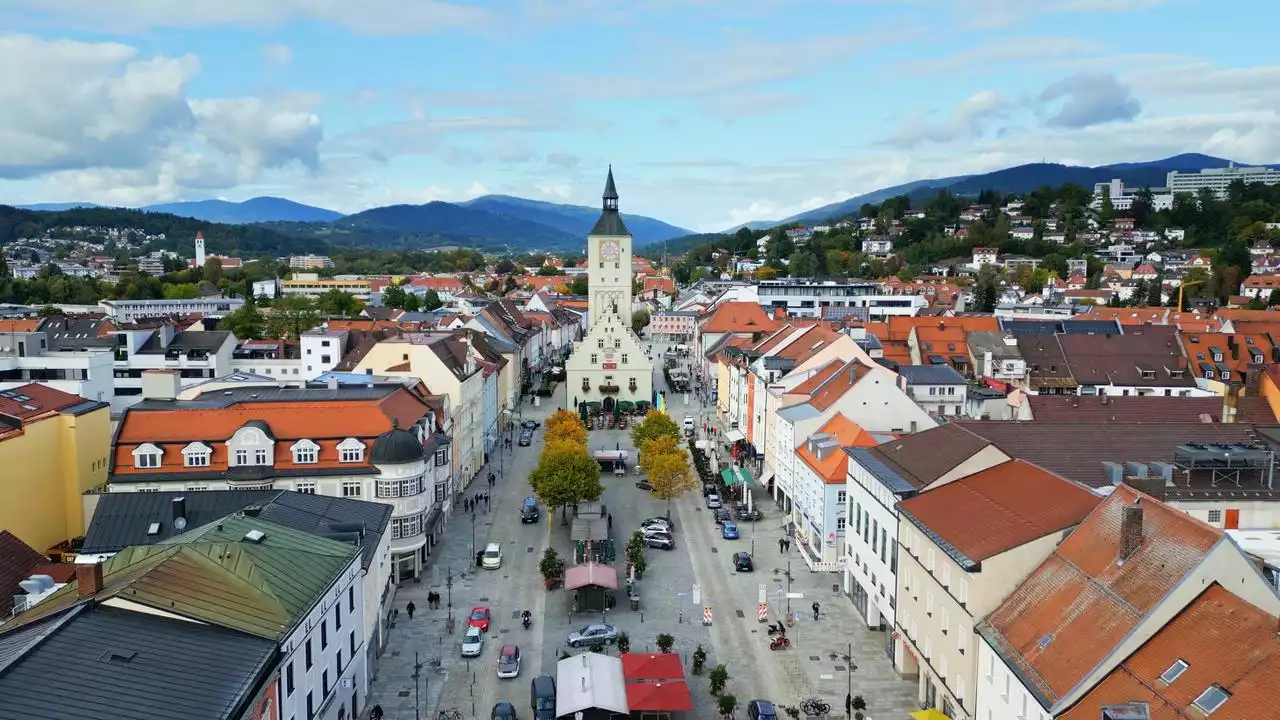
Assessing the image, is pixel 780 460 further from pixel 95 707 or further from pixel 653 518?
→ pixel 95 707

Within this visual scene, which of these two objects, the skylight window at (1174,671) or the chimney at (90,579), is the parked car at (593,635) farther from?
the skylight window at (1174,671)

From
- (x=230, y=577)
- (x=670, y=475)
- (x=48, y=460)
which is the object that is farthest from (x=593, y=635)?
(x=48, y=460)

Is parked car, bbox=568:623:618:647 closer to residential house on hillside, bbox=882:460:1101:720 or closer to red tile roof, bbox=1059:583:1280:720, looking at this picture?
residential house on hillside, bbox=882:460:1101:720

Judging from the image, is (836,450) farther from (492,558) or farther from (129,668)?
(129,668)

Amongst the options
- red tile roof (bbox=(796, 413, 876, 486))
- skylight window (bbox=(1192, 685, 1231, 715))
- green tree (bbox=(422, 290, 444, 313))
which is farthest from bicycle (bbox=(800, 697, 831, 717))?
green tree (bbox=(422, 290, 444, 313))

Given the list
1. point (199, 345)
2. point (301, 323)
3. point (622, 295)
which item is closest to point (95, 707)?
point (199, 345)

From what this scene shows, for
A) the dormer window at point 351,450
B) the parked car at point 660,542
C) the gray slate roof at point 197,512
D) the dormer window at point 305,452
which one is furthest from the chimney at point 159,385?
the parked car at point 660,542
